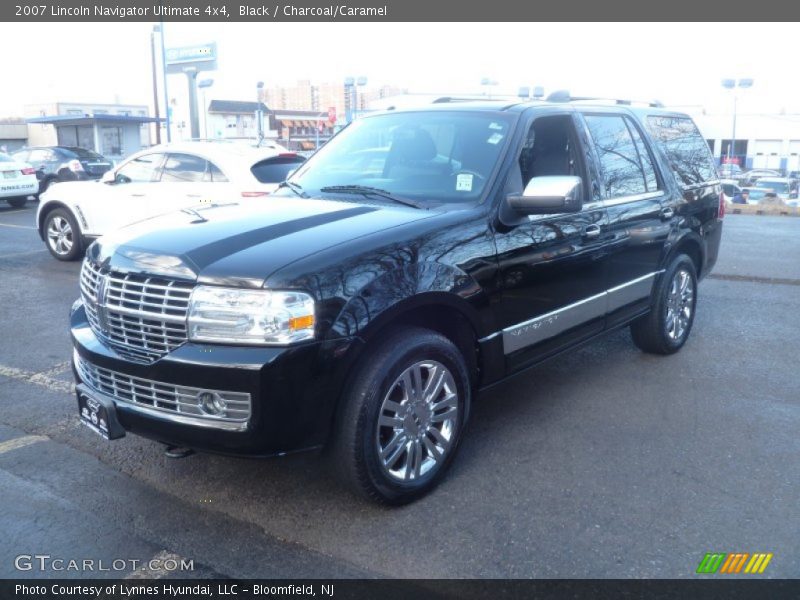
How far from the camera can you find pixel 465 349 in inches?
156

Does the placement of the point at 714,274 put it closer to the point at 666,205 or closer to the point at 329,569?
the point at 666,205

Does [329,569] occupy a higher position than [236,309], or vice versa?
[236,309]

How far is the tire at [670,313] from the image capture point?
577 cm

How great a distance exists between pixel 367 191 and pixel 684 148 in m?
3.16

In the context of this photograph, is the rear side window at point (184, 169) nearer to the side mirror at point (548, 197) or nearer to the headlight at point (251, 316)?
the side mirror at point (548, 197)

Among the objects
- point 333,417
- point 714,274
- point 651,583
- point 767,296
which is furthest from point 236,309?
point 714,274

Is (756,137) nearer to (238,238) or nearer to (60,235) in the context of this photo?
(60,235)

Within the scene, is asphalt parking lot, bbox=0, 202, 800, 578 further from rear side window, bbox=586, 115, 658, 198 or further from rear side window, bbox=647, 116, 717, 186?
rear side window, bbox=647, 116, 717, 186

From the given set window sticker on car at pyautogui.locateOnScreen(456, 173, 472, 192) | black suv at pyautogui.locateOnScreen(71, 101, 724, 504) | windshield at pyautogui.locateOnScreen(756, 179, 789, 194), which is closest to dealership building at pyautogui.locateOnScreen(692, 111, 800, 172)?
windshield at pyautogui.locateOnScreen(756, 179, 789, 194)

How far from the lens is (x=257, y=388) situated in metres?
3.07

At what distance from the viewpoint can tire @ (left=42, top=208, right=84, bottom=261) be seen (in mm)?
10320

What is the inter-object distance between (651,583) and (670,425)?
1.75 m

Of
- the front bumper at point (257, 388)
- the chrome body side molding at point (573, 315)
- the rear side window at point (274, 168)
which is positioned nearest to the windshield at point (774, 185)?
the rear side window at point (274, 168)

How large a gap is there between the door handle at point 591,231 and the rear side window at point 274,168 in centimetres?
539
